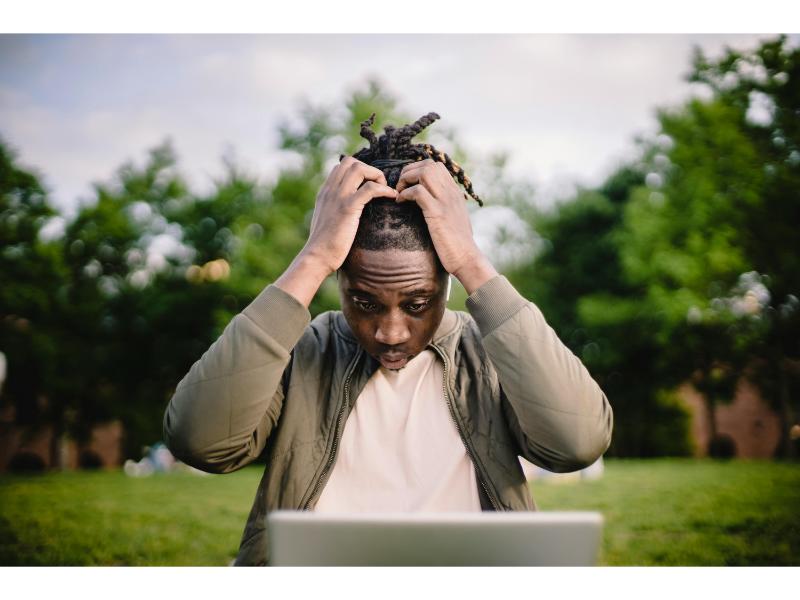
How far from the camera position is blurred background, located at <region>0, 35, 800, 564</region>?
6.05 m

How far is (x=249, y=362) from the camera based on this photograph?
1748 mm

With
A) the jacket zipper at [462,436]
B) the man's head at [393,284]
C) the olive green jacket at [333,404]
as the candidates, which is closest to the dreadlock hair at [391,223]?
the man's head at [393,284]

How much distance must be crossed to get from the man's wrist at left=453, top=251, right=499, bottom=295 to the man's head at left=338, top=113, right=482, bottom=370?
96 millimetres

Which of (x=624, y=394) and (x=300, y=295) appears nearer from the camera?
(x=300, y=295)

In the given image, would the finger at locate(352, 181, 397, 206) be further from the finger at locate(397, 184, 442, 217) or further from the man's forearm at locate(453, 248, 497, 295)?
the man's forearm at locate(453, 248, 497, 295)

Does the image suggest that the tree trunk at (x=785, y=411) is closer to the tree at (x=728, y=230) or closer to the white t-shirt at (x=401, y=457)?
the tree at (x=728, y=230)

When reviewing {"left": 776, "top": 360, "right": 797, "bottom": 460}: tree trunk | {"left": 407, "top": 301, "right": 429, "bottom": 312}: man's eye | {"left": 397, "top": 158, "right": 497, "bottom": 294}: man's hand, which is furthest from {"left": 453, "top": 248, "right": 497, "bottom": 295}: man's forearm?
{"left": 776, "top": 360, "right": 797, "bottom": 460}: tree trunk

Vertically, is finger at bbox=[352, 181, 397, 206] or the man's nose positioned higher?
finger at bbox=[352, 181, 397, 206]

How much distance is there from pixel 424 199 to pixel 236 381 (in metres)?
0.71

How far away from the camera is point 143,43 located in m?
7.02

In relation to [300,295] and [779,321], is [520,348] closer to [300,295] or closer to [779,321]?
[300,295]

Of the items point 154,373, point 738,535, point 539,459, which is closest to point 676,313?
point 738,535

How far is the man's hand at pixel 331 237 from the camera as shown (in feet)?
6.10

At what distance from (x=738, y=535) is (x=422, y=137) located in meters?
11.7
